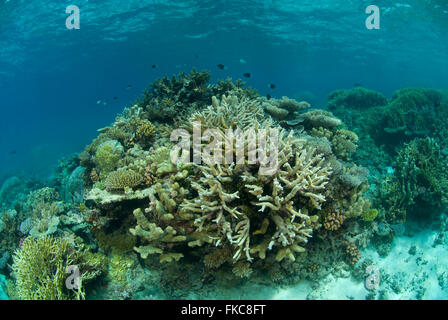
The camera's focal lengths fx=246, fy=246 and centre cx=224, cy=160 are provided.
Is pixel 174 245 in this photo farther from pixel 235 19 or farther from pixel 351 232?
pixel 235 19

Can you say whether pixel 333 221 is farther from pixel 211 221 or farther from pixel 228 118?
pixel 228 118

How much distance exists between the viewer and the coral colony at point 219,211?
3.83 metres

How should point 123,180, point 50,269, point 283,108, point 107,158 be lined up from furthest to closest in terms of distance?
point 283,108, point 107,158, point 123,180, point 50,269

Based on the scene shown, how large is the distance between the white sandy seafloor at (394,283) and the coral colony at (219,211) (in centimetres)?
19

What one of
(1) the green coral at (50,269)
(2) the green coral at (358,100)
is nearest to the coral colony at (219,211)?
(1) the green coral at (50,269)

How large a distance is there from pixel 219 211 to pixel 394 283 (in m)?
4.02

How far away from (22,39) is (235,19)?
2694cm

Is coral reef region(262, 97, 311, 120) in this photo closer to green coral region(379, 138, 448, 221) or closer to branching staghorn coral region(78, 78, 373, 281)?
branching staghorn coral region(78, 78, 373, 281)

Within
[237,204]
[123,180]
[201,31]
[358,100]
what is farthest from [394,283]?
[201,31]

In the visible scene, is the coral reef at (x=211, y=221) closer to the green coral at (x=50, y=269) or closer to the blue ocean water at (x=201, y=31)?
the green coral at (x=50, y=269)

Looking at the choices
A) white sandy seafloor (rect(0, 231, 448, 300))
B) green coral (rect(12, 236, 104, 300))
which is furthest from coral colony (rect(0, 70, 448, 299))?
white sandy seafloor (rect(0, 231, 448, 300))

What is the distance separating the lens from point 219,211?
3.69 metres
